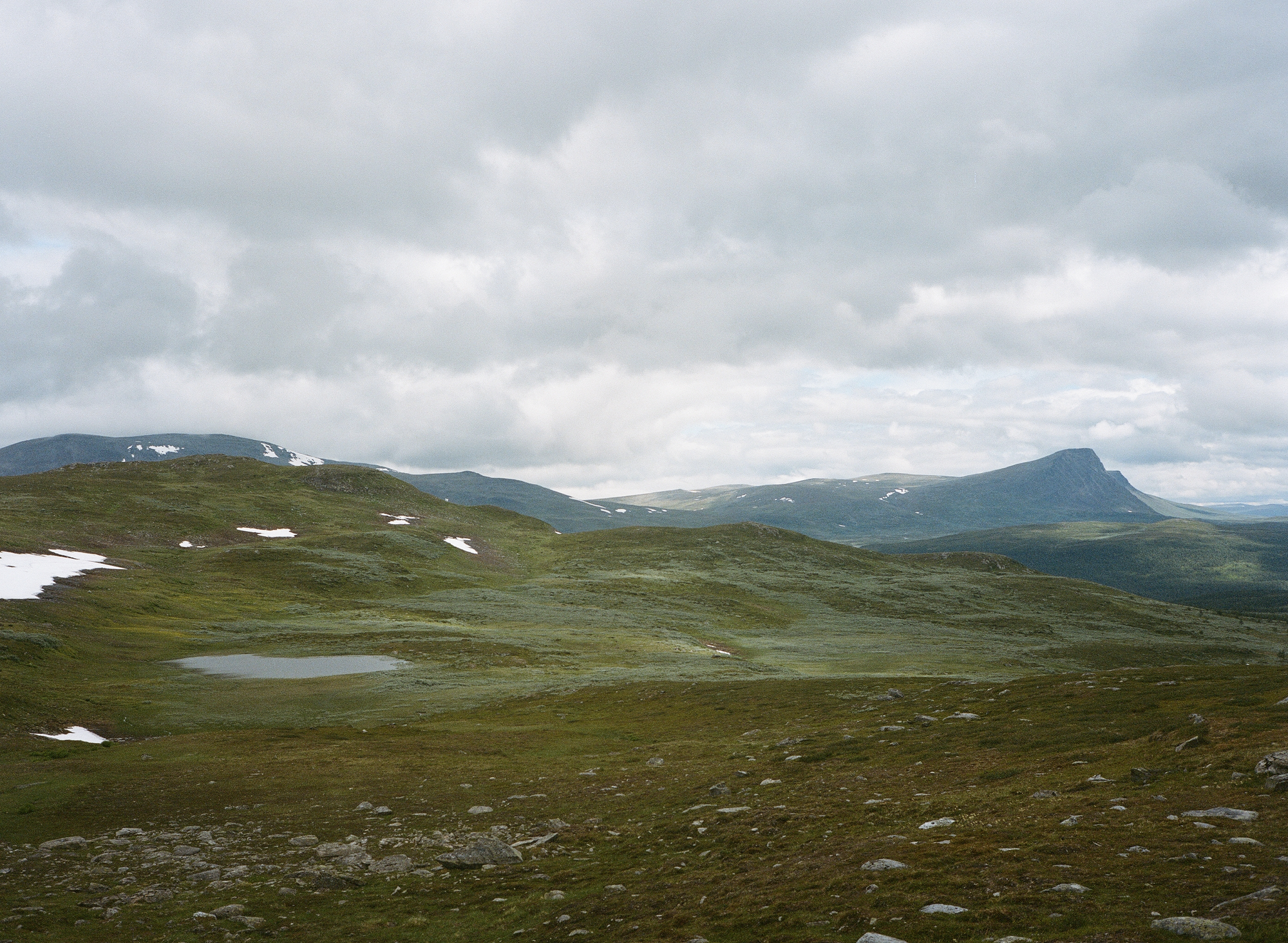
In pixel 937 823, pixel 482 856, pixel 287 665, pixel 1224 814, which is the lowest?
pixel 287 665

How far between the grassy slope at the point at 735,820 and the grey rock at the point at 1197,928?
39 cm

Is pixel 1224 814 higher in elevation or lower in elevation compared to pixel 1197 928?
lower

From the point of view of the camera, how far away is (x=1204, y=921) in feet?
33.8

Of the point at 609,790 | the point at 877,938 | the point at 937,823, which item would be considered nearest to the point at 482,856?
the point at 609,790

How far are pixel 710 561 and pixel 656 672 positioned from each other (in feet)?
392

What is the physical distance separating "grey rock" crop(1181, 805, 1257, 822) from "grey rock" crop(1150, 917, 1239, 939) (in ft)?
24.1

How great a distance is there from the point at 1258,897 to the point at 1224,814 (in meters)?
6.33

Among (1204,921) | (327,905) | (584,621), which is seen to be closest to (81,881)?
(327,905)

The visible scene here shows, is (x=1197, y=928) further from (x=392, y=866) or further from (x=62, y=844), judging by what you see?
(x=62, y=844)

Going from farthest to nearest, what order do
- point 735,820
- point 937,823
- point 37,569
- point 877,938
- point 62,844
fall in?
point 37,569, point 62,844, point 735,820, point 937,823, point 877,938

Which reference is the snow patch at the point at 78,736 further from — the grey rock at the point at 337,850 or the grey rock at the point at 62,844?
the grey rock at the point at 337,850

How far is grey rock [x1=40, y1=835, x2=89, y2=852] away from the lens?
2281cm

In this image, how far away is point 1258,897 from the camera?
11.2m

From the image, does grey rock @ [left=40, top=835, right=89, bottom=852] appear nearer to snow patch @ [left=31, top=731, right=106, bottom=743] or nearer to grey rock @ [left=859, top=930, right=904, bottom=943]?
snow patch @ [left=31, top=731, right=106, bottom=743]
